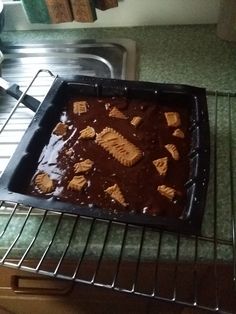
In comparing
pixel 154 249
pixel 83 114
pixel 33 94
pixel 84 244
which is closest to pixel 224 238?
pixel 154 249

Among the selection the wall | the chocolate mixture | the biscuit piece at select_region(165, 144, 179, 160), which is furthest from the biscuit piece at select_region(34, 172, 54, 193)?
the wall

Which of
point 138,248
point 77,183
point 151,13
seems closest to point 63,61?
point 151,13

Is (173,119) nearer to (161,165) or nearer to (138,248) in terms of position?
(161,165)

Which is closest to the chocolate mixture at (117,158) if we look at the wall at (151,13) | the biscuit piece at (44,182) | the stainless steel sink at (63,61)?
the biscuit piece at (44,182)

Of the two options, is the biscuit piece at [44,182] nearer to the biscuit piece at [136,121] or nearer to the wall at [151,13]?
the biscuit piece at [136,121]

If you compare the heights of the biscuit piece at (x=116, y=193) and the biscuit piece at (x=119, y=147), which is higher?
the biscuit piece at (x=119, y=147)
